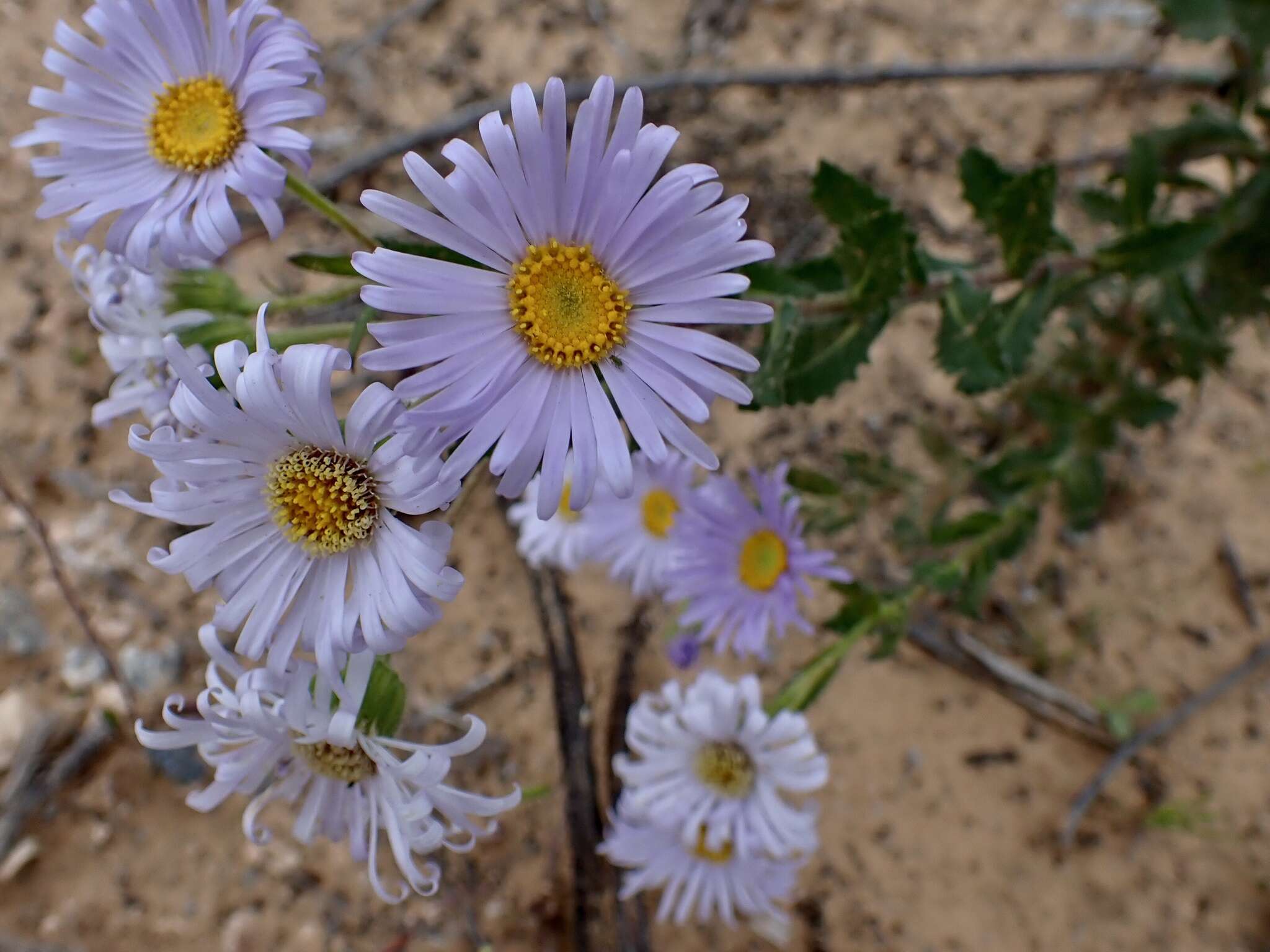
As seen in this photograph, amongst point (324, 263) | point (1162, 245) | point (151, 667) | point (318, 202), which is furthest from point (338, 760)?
point (1162, 245)

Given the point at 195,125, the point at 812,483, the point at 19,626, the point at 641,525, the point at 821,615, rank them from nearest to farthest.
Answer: the point at 195,125 < the point at 812,483 < the point at 641,525 < the point at 19,626 < the point at 821,615

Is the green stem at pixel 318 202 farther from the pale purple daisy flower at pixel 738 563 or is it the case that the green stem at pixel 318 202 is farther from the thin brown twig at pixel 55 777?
the thin brown twig at pixel 55 777

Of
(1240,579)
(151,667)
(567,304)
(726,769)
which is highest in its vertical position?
(1240,579)

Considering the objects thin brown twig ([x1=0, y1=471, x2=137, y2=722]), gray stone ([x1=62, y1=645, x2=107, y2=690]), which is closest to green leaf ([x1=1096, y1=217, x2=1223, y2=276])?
thin brown twig ([x1=0, y1=471, x2=137, y2=722])

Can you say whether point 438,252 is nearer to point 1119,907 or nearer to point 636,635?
point 636,635

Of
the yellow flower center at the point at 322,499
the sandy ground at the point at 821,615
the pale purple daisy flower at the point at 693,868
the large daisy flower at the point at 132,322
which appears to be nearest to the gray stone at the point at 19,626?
the sandy ground at the point at 821,615

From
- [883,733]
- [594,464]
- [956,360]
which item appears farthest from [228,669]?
[883,733]

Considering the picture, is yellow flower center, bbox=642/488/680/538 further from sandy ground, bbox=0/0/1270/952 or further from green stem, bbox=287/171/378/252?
green stem, bbox=287/171/378/252

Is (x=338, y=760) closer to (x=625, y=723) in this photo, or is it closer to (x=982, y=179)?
(x=625, y=723)
